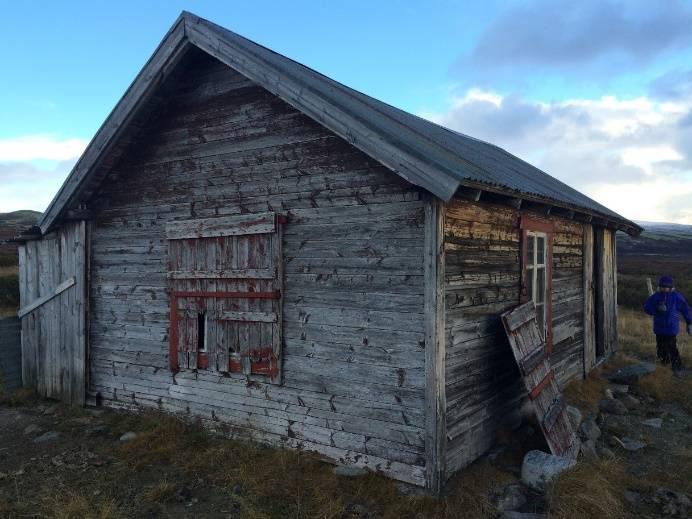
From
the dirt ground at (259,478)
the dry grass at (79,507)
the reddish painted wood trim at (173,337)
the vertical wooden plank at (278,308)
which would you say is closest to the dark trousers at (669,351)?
the dirt ground at (259,478)

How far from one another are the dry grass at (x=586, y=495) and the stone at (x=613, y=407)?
111 inches

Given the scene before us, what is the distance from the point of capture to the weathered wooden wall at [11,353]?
29.0ft

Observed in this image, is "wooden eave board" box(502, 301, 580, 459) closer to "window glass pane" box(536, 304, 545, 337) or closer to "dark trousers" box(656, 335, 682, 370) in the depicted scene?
"window glass pane" box(536, 304, 545, 337)

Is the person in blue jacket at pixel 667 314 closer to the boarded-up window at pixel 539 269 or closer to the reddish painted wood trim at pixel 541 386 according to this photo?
the boarded-up window at pixel 539 269

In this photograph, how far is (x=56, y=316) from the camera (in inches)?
329

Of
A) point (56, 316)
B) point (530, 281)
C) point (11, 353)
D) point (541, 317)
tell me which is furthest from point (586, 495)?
point (11, 353)

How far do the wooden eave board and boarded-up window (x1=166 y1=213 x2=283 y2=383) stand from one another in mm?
2752

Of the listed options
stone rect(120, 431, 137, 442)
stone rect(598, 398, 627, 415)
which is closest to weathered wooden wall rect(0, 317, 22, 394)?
stone rect(120, 431, 137, 442)

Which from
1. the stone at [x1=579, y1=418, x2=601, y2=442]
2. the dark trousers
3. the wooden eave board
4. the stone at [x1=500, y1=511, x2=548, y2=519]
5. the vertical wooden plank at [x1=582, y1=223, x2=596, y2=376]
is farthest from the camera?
the dark trousers

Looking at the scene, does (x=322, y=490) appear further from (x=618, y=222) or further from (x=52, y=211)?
(x=618, y=222)

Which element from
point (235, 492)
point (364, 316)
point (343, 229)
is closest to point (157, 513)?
point (235, 492)

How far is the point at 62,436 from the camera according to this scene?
6980 mm

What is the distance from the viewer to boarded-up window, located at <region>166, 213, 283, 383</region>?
6145 mm

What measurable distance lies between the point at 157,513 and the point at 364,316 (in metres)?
2.73
